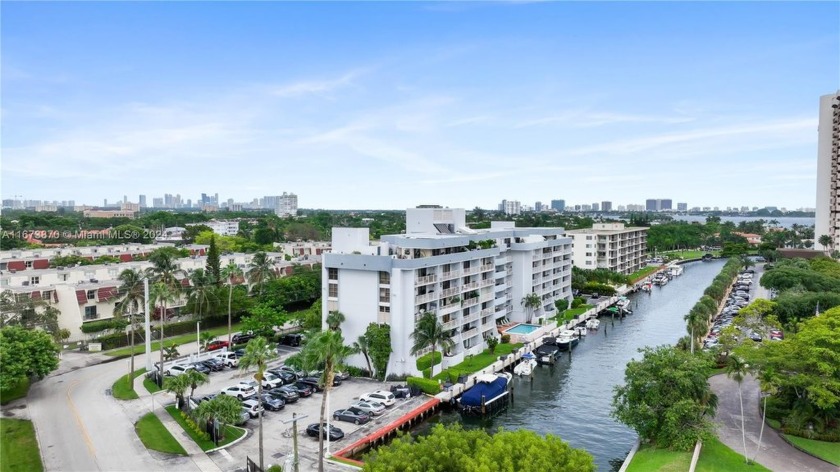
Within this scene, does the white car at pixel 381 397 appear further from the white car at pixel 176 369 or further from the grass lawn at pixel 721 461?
the grass lawn at pixel 721 461

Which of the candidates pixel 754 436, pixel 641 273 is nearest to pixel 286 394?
pixel 754 436

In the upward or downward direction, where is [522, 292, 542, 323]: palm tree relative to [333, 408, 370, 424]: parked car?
upward

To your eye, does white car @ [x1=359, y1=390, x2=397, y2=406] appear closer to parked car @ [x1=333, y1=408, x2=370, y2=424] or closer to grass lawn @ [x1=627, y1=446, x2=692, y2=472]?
parked car @ [x1=333, y1=408, x2=370, y2=424]

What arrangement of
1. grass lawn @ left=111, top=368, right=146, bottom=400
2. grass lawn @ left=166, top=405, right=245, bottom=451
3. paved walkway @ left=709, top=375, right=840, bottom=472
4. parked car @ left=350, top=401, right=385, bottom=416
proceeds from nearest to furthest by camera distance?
1. paved walkway @ left=709, top=375, right=840, bottom=472
2. grass lawn @ left=166, top=405, right=245, bottom=451
3. parked car @ left=350, top=401, right=385, bottom=416
4. grass lawn @ left=111, top=368, right=146, bottom=400

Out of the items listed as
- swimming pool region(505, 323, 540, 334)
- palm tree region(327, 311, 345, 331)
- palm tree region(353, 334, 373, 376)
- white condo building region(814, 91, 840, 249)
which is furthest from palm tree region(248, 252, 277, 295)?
white condo building region(814, 91, 840, 249)

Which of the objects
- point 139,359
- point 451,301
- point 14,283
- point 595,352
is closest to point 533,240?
point 595,352

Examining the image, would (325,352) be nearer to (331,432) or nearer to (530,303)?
(331,432)

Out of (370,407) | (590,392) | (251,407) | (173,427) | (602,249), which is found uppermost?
(602,249)
